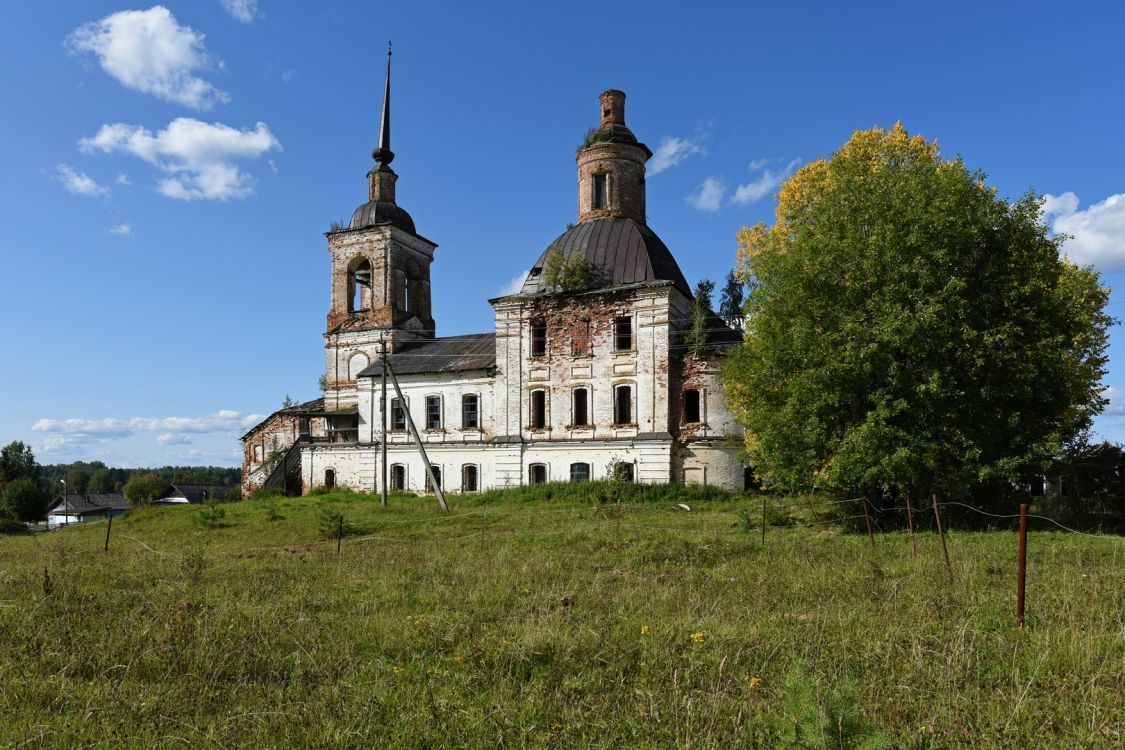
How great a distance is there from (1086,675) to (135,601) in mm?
9531

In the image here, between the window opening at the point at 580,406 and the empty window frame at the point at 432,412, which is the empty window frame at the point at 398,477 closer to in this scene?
the empty window frame at the point at 432,412

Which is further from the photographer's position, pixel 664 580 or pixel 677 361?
pixel 677 361

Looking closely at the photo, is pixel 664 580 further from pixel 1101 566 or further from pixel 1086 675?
pixel 1101 566

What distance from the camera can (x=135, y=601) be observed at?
8484 millimetres

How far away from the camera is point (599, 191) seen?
28906mm

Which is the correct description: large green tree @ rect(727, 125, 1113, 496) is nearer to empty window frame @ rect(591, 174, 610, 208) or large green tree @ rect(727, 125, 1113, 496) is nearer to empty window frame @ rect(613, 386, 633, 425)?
empty window frame @ rect(613, 386, 633, 425)

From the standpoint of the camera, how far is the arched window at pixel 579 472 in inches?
1001

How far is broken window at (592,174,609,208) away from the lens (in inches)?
1128

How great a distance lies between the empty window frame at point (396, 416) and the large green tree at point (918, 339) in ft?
56.2

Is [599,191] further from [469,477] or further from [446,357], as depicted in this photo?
[469,477]

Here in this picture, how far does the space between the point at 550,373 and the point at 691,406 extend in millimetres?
5340

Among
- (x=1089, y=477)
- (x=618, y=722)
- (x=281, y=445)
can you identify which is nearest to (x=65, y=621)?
(x=618, y=722)

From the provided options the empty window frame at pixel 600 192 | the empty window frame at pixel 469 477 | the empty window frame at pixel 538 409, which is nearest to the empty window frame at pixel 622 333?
the empty window frame at pixel 538 409

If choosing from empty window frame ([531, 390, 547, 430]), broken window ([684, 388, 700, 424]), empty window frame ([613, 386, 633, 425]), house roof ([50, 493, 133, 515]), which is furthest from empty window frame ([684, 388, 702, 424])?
house roof ([50, 493, 133, 515])
